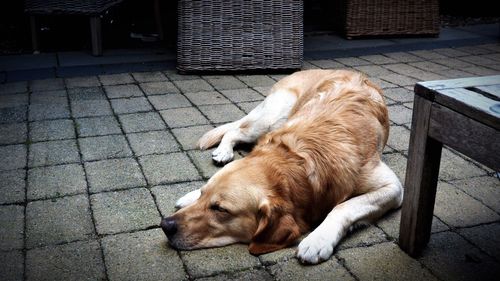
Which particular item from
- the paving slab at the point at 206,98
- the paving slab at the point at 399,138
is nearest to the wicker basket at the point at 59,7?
the paving slab at the point at 206,98

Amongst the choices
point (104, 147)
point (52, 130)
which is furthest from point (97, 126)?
point (104, 147)

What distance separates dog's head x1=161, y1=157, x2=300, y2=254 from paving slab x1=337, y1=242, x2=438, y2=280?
0.28m

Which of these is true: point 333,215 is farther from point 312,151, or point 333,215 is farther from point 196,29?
point 196,29

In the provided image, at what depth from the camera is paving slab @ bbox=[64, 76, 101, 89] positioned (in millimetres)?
4826

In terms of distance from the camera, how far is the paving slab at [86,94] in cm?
448

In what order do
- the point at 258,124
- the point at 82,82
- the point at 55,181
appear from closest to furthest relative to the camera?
the point at 55,181
the point at 258,124
the point at 82,82

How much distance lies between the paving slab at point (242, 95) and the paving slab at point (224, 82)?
0.39 feet

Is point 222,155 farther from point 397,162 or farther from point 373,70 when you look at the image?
point 373,70

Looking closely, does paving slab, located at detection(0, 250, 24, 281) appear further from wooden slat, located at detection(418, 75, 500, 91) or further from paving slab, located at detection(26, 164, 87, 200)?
wooden slat, located at detection(418, 75, 500, 91)

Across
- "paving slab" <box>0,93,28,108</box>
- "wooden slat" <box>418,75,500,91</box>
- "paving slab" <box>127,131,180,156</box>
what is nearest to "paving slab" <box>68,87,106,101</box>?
"paving slab" <box>0,93,28,108</box>

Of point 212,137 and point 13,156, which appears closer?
point 13,156

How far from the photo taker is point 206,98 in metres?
4.49

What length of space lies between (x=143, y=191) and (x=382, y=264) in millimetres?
1369

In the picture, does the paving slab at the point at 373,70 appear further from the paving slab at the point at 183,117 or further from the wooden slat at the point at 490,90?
the wooden slat at the point at 490,90
